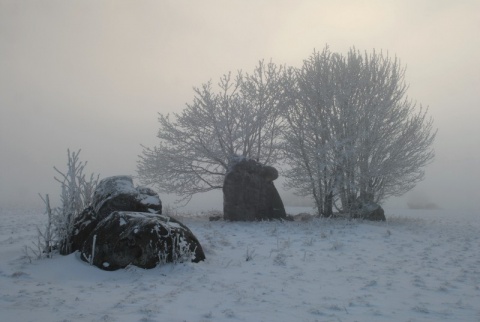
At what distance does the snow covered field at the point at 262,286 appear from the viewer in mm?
3412

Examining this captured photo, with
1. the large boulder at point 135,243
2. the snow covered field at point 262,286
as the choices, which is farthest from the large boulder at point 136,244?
the snow covered field at point 262,286

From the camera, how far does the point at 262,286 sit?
444 cm

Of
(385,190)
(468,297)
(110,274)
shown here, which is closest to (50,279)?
(110,274)

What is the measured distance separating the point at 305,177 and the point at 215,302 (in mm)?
10167

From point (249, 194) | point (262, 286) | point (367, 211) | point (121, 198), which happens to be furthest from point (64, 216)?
point (367, 211)

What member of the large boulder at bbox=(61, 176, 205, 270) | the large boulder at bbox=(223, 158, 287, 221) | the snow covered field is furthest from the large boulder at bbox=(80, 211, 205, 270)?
the large boulder at bbox=(223, 158, 287, 221)

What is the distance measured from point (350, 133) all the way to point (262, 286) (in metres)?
9.31

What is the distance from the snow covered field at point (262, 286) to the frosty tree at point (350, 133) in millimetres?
5274

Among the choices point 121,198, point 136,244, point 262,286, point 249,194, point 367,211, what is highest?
point 249,194

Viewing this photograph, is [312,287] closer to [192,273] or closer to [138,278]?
[192,273]

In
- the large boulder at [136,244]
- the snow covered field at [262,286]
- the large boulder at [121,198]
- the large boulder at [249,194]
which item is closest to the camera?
the snow covered field at [262,286]

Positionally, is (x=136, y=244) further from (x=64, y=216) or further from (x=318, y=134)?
(x=318, y=134)

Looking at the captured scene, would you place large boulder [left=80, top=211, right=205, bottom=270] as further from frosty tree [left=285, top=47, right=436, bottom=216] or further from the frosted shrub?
frosty tree [left=285, top=47, right=436, bottom=216]

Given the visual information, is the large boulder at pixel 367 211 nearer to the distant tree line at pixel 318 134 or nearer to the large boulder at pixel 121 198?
the distant tree line at pixel 318 134
